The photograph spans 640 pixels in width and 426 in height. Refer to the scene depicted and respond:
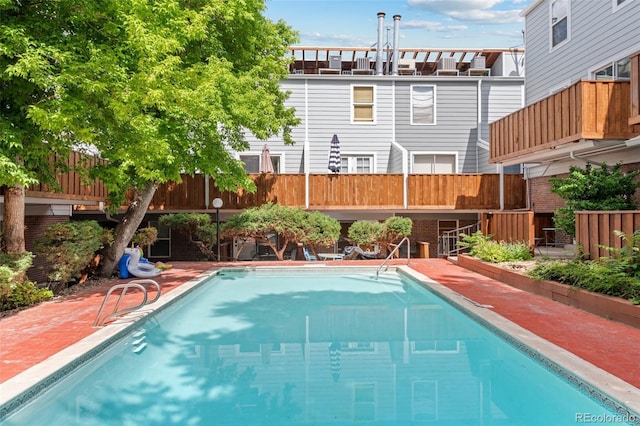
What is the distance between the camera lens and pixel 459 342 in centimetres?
695

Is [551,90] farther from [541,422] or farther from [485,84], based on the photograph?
[541,422]

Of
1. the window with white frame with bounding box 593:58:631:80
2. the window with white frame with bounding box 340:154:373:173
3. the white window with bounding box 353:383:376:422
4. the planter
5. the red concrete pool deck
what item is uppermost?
the window with white frame with bounding box 593:58:631:80

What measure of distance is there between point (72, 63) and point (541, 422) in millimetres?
8043

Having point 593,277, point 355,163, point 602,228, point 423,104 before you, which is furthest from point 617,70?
point 355,163

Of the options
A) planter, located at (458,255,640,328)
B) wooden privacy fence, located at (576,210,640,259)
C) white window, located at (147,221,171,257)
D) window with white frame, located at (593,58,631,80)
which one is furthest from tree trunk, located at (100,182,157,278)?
window with white frame, located at (593,58,631,80)

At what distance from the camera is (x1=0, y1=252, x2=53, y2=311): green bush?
24.5ft

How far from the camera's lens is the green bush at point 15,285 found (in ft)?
24.5

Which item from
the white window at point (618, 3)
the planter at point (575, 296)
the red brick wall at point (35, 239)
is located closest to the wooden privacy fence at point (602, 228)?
the planter at point (575, 296)

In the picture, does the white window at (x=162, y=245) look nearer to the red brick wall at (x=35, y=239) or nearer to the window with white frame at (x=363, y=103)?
the red brick wall at (x=35, y=239)

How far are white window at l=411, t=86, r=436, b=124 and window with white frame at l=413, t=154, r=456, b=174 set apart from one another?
153 cm

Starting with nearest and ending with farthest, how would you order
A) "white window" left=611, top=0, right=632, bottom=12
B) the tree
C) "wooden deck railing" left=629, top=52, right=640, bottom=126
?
the tree → "wooden deck railing" left=629, top=52, right=640, bottom=126 → "white window" left=611, top=0, right=632, bottom=12

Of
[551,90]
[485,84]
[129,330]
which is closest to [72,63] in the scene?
[129,330]

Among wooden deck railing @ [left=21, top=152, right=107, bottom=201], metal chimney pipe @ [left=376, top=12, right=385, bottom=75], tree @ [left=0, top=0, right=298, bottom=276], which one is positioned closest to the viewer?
tree @ [left=0, top=0, right=298, bottom=276]

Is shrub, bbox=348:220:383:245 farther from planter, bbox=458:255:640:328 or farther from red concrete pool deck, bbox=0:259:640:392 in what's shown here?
red concrete pool deck, bbox=0:259:640:392
